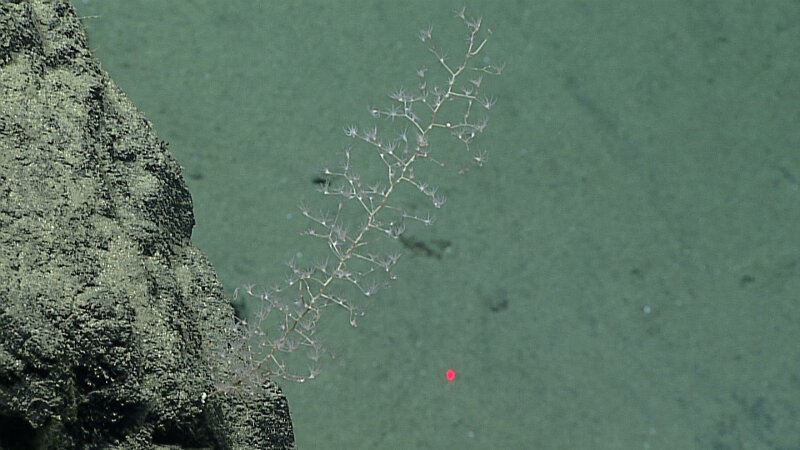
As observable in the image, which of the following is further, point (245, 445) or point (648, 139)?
point (648, 139)

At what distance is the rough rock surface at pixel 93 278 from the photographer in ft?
2.67

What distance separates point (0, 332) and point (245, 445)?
34cm

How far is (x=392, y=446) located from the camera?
175 cm

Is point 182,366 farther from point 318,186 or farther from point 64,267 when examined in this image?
point 318,186

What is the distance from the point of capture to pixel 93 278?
88cm

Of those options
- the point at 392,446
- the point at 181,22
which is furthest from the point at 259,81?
the point at 392,446

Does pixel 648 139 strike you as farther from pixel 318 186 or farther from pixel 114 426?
pixel 114 426

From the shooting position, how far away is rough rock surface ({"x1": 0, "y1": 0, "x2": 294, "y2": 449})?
2.67ft

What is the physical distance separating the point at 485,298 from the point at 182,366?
0.97m

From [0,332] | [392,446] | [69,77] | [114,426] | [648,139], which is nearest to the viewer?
[0,332]

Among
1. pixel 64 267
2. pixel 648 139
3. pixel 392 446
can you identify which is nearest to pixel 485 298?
pixel 392 446

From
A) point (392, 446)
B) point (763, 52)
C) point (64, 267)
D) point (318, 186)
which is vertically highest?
point (763, 52)

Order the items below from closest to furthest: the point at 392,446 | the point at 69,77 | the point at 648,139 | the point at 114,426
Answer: the point at 114,426 → the point at 69,77 → the point at 392,446 → the point at 648,139

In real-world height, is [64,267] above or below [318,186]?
below
